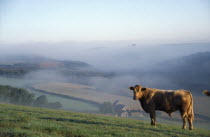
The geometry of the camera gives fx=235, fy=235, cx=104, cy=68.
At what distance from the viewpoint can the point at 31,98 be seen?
86.4m

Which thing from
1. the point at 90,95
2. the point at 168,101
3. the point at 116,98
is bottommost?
the point at 116,98

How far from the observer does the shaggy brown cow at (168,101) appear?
17.7 metres

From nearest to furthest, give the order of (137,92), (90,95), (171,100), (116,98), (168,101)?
(171,100), (168,101), (137,92), (116,98), (90,95)

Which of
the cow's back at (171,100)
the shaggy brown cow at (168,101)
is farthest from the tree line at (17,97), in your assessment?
the cow's back at (171,100)

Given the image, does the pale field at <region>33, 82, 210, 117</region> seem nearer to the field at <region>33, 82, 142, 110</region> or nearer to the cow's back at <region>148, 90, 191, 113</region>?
the field at <region>33, 82, 142, 110</region>

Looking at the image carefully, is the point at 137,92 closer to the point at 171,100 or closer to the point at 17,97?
the point at 171,100

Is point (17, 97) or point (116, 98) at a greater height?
point (116, 98)

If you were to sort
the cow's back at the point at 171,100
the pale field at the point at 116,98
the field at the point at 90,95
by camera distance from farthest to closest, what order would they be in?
the field at the point at 90,95, the pale field at the point at 116,98, the cow's back at the point at 171,100

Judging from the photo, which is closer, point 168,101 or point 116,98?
point 168,101

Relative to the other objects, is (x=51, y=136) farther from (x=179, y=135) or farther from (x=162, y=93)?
(x=162, y=93)

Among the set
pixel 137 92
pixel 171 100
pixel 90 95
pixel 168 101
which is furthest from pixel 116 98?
pixel 171 100

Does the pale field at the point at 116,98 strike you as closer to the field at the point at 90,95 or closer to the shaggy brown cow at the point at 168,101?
the field at the point at 90,95

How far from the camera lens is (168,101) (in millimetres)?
18094

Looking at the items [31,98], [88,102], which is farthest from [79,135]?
[88,102]
